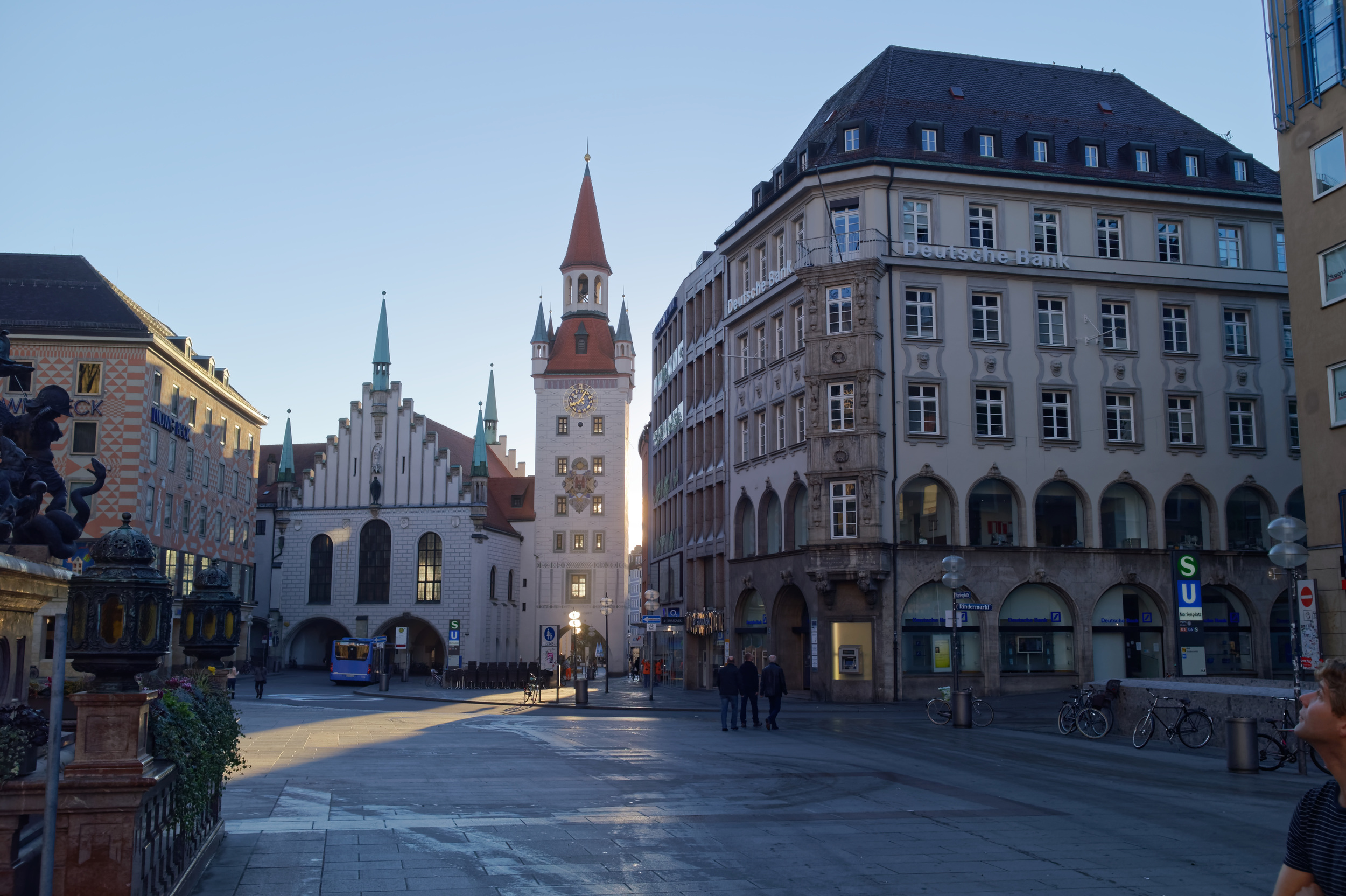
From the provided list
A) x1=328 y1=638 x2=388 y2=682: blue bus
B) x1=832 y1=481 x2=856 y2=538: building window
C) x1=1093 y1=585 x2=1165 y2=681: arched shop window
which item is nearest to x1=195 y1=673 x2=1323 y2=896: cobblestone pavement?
x1=832 y1=481 x2=856 y2=538: building window

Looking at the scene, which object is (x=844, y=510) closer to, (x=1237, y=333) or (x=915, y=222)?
(x=915, y=222)

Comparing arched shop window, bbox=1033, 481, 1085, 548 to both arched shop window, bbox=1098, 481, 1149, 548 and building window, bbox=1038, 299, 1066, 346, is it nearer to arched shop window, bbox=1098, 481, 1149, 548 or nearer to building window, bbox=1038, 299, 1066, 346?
arched shop window, bbox=1098, 481, 1149, 548

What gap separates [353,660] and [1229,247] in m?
44.3

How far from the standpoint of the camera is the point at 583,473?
8775 cm

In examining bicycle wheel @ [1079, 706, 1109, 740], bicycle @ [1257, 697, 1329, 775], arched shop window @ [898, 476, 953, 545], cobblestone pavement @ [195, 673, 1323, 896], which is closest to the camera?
cobblestone pavement @ [195, 673, 1323, 896]

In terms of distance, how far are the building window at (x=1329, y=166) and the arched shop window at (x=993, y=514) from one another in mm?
13815

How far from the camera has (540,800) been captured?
1416 centimetres

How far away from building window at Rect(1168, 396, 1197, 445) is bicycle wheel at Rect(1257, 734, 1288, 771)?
23.8 metres

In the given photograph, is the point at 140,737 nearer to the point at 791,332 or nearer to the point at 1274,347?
the point at 791,332

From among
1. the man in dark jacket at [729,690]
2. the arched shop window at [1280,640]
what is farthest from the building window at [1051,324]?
the man in dark jacket at [729,690]

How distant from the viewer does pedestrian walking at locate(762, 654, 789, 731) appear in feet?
88.8

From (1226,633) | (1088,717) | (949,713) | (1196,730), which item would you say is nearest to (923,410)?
(1226,633)

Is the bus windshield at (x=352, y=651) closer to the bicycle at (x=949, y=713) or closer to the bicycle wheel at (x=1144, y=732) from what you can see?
the bicycle at (x=949, y=713)

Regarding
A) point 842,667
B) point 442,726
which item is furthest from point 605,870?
point 842,667
